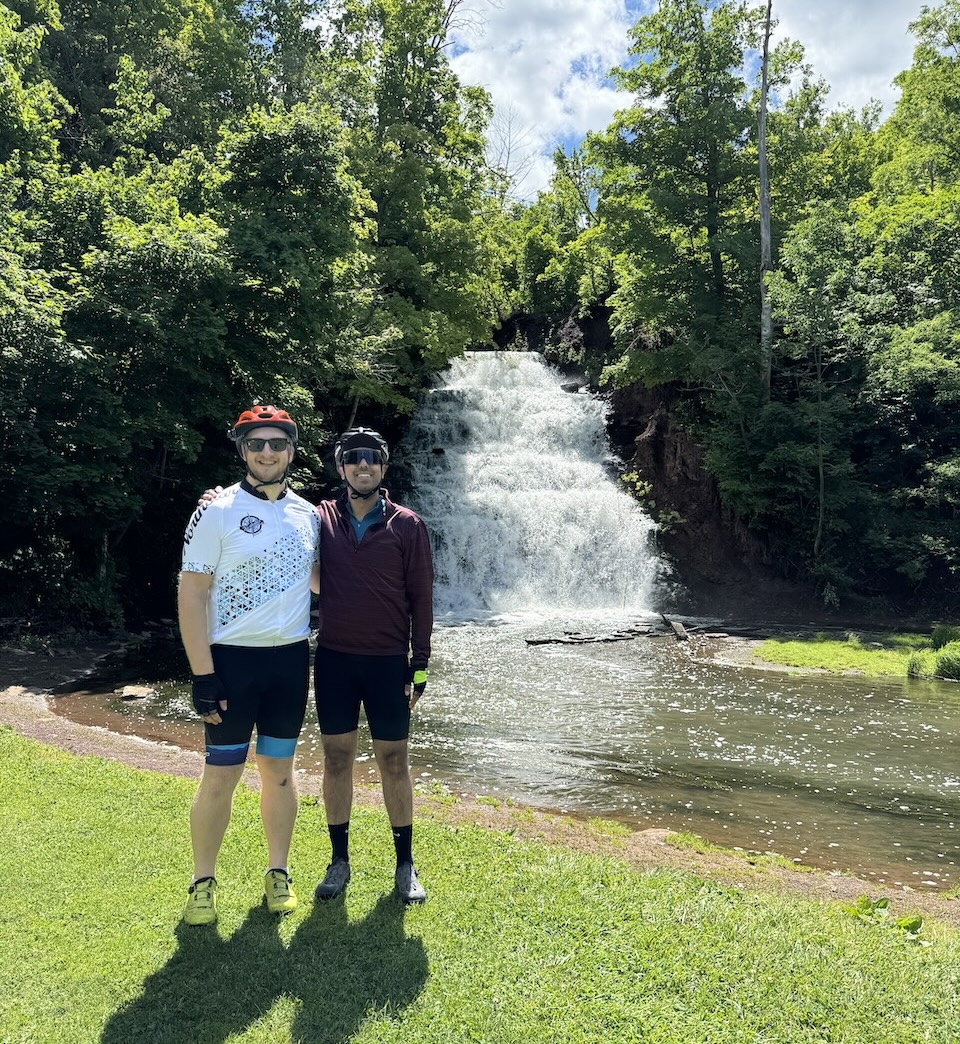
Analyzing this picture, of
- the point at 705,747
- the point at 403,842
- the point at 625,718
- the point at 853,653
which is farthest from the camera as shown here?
the point at 853,653

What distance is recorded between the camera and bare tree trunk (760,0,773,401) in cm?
2244

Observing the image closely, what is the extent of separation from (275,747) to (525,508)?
61.8ft

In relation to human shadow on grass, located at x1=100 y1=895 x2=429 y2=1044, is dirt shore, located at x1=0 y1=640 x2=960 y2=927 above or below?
below

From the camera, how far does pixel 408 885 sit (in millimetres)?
3869

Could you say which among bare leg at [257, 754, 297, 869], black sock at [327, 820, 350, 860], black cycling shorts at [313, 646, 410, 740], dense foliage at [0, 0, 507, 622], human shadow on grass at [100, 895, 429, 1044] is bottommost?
human shadow on grass at [100, 895, 429, 1044]

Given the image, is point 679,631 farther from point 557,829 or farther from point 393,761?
point 393,761

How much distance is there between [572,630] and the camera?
676 inches

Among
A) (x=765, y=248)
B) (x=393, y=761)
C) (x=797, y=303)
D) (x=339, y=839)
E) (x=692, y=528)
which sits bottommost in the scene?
(x=339, y=839)

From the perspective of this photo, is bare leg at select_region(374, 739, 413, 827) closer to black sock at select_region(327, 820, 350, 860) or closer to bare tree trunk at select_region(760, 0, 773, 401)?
black sock at select_region(327, 820, 350, 860)

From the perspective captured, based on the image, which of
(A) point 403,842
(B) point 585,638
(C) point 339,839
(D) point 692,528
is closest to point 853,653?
(B) point 585,638

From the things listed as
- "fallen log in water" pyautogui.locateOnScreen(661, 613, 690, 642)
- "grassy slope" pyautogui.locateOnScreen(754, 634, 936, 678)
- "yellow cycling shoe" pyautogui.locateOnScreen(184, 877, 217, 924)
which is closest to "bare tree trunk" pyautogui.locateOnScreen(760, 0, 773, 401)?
"fallen log in water" pyautogui.locateOnScreen(661, 613, 690, 642)

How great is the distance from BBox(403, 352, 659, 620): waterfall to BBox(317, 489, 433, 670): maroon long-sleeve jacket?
1484cm

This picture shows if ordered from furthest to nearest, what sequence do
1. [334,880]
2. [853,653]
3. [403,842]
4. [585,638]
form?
[585,638] < [853,653] < [403,842] < [334,880]

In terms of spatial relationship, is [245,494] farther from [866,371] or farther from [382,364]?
[866,371]
